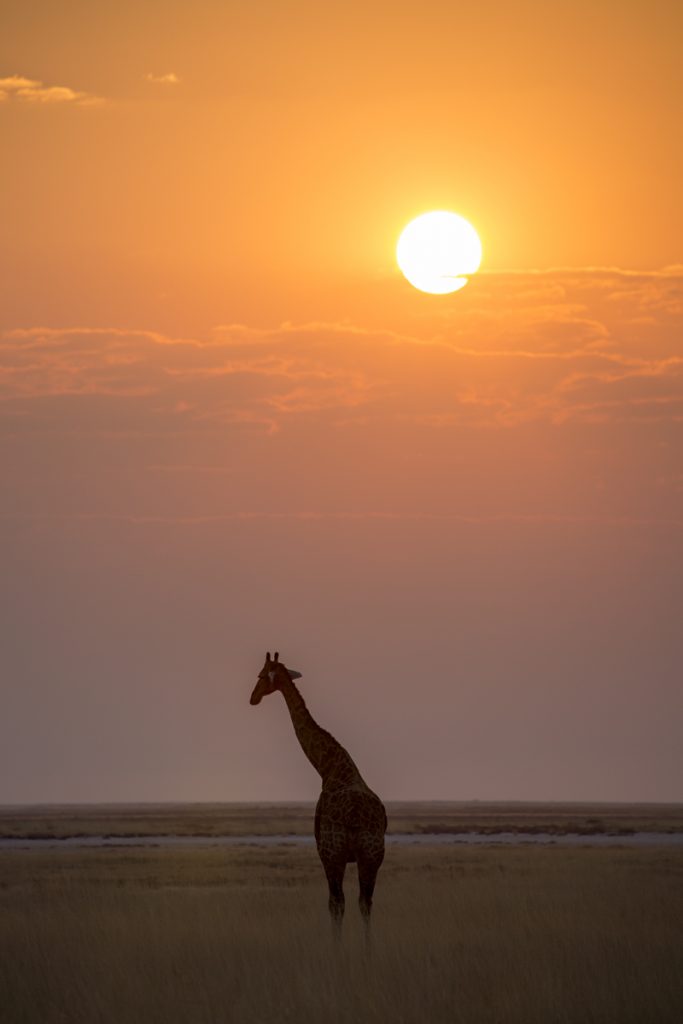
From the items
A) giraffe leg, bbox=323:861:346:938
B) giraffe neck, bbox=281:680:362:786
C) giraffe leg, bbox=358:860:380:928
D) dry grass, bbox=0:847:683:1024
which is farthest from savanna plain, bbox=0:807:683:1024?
giraffe neck, bbox=281:680:362:786

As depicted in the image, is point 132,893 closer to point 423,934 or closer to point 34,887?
point 34,887

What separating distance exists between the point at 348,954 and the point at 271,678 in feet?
17.3

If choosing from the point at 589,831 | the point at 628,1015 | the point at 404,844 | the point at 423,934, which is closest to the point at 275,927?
the point at 423,934

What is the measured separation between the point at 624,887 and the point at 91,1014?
53.1 feet

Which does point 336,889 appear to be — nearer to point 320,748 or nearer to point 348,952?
point 320,748

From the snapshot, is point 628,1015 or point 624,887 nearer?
point 628,1015

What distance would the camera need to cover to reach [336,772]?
2214 centimetres

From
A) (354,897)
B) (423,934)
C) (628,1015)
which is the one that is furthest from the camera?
(354,897)

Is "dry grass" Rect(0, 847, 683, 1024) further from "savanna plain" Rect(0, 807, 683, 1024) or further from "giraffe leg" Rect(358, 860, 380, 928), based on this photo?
"giraffe leg" Rect(358, 860, 380, 928)

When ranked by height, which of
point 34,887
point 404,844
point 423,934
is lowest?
point 423,934

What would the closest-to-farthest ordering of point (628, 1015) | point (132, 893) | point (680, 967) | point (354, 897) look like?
→ point (628, 1015) < point (680, 967) < point (354, 897) < point (132, 893)

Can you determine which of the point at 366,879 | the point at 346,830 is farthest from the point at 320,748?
the point at 366,879

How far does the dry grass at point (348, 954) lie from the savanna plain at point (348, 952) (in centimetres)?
3

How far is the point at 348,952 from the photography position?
19375 millimetres
